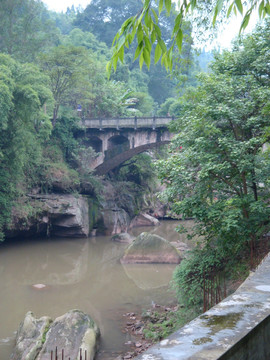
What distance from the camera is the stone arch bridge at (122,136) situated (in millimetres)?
24125

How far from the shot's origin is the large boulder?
583 inches

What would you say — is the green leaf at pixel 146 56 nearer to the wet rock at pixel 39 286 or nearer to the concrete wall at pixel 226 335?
the concrete wall at pixel 226 335

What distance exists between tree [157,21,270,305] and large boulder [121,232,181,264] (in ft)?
21.4

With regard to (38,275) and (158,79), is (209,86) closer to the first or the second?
(38,275)

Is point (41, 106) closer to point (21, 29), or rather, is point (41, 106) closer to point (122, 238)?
point (122, 238)

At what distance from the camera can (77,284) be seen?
41.8ft

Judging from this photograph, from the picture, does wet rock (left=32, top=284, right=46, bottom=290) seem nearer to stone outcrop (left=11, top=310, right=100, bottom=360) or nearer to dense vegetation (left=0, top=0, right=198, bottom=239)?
stone outcrop (left=11, top=310, right=100, bottom=360)

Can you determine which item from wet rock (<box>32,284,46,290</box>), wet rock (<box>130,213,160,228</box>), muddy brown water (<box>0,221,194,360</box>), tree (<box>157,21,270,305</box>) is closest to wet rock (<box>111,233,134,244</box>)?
muddy brown water (<box>0,221,194,360</box>)

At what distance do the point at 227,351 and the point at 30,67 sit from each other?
17145 mm

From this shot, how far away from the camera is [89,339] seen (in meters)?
7.20

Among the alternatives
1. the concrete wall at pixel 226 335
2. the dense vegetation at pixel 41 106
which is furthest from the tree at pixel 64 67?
the concrete wall at pixel 226 335

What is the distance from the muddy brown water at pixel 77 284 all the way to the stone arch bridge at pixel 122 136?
24.9 feet

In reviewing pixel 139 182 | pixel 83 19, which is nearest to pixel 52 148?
pixel 139 182

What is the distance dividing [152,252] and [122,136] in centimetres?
1189
